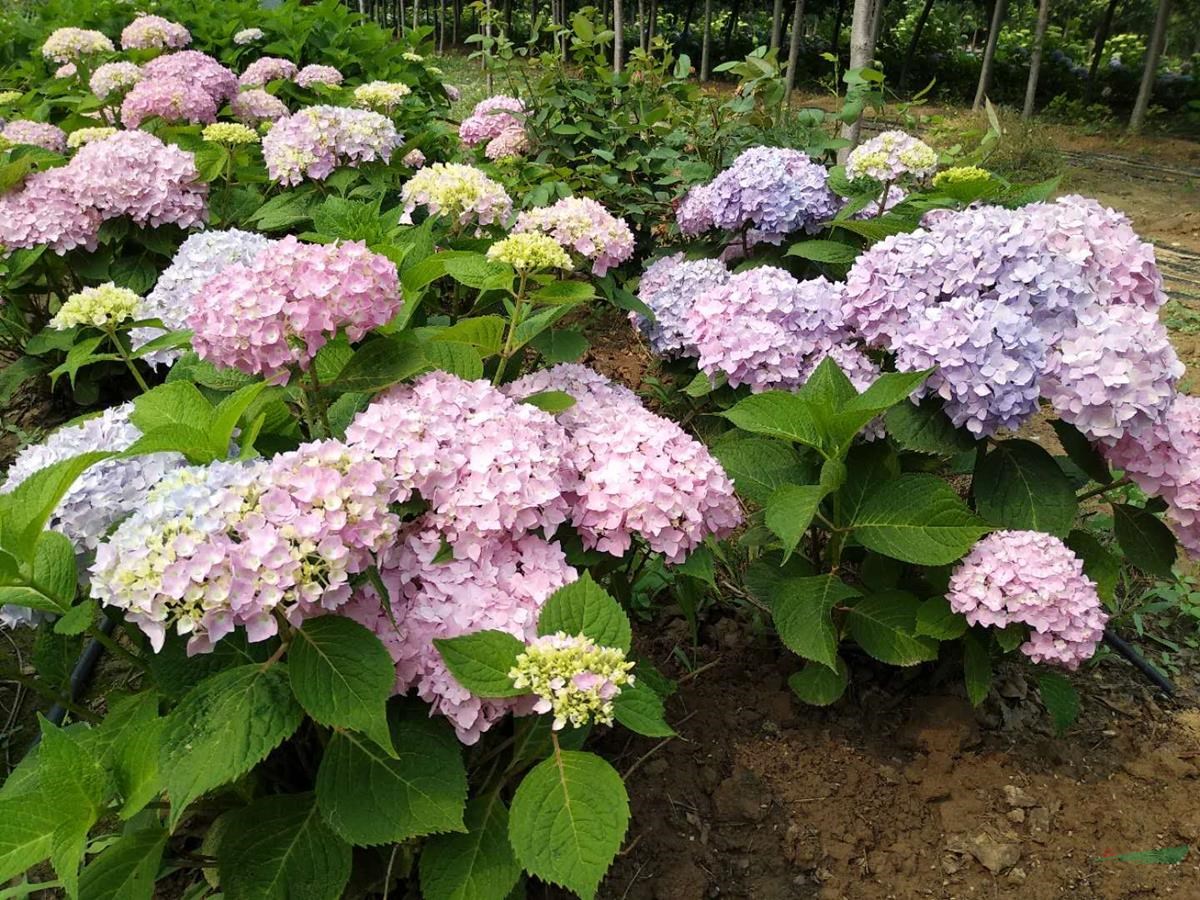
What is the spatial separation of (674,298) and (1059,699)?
156 centimetres

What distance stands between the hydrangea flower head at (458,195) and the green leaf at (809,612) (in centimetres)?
126

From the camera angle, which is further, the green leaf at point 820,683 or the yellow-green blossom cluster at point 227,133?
the yellow-green blossom cluster at point 227,133

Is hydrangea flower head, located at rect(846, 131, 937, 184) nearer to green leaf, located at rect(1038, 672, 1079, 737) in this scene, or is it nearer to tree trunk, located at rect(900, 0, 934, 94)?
green leaf, located at rect(1038, 672, 1079, 737)

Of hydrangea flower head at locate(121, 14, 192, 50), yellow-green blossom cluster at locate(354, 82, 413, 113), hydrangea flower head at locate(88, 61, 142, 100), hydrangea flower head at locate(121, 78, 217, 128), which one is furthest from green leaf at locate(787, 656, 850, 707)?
hydrangea flower head at locate(121, 14, 192, 50)

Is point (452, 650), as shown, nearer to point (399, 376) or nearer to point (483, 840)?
point (483, 840)

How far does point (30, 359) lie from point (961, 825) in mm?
3278

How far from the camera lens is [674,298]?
2779 millimetres

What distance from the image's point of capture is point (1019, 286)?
175 cm

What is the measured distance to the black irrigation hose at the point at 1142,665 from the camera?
2201 mm

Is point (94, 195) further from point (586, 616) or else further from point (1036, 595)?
point (1036, 595)

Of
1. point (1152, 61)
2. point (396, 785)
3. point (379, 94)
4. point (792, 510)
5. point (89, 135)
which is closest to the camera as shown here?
point (396, 785)

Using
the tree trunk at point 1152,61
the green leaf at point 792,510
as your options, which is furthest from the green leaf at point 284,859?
the tree trunk at point 1152,61

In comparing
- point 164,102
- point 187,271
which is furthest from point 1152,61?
point 187,271

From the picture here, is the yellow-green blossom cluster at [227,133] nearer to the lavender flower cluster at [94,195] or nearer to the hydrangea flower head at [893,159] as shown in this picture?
the lavender flower cluster at [94,195]
